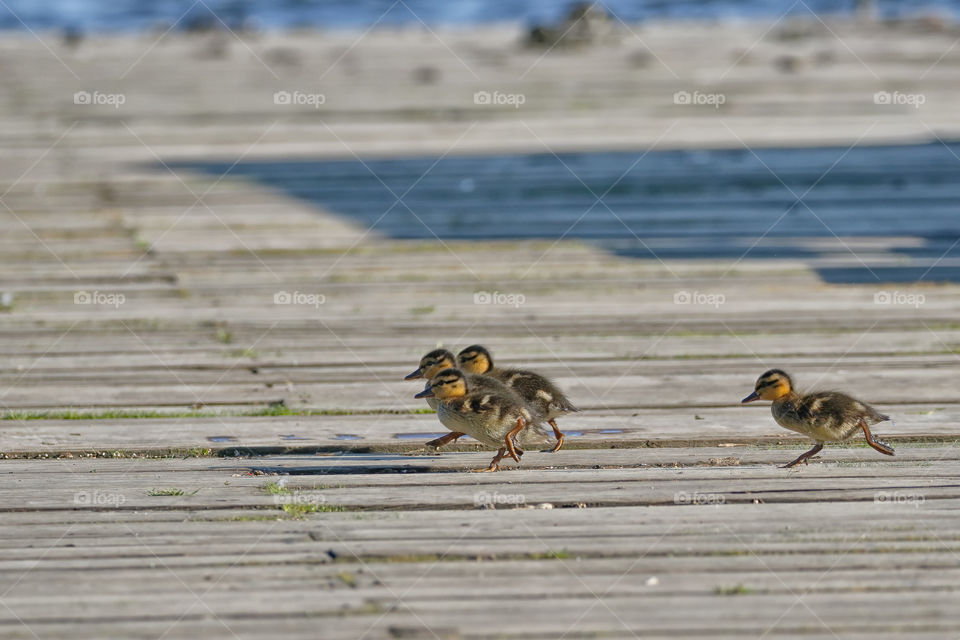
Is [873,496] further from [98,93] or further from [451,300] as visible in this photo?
[98,93]

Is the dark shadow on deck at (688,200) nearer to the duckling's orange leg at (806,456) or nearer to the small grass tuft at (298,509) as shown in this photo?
the duckling's orange leg at (806,456)

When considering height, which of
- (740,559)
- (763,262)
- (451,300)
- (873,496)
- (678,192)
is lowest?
(740,559)

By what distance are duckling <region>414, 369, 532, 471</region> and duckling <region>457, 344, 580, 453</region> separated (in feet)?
0.82

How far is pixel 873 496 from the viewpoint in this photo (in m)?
4.89

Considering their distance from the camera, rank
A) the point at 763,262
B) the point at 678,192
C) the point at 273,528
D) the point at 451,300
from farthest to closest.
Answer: the point at 678,192
the point at 763,262
the point at 451,300
the point at 273,528

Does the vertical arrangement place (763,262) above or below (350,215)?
below

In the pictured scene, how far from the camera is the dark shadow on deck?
10.0 meters

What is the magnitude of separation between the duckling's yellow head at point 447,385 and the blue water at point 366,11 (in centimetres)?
2747

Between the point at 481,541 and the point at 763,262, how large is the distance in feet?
→ 18.8

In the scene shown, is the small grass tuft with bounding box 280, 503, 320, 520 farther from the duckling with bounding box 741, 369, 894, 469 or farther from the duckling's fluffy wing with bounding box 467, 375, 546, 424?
the duckling with bounding box 741, 369, 894, 469

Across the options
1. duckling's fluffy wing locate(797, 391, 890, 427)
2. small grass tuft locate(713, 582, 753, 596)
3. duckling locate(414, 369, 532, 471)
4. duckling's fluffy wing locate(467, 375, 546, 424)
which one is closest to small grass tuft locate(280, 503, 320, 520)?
duckling locate(414, 369, 532, 471)

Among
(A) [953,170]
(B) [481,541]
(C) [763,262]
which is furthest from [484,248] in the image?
(B) [481,541]

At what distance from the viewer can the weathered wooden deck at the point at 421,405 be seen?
4.02 meters

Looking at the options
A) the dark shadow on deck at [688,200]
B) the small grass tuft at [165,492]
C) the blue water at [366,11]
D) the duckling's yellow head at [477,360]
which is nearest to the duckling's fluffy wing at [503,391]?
the duckling's yellow head at [477,360]
